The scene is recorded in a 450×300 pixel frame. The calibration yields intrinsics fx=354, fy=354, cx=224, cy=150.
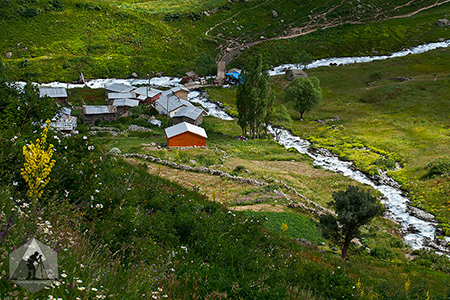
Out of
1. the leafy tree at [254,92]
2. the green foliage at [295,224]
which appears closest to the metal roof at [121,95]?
the leafy tree at [254,92]

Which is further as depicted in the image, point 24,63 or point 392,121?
point 24,63

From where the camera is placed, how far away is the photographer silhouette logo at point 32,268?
17.3ft

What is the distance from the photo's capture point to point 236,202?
27.0 meters

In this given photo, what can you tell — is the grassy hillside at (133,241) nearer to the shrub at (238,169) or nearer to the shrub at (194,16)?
the shrub at (238,169)

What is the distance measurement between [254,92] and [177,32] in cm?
8561

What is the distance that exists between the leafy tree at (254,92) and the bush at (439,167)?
24845 mm

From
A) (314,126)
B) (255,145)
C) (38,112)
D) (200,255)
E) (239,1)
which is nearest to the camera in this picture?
(200,255)

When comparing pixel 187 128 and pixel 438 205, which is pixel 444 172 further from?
pixel 187 128

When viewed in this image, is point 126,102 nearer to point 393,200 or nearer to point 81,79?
point 81,79

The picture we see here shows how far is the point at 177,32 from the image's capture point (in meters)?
131

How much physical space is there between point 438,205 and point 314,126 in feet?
120

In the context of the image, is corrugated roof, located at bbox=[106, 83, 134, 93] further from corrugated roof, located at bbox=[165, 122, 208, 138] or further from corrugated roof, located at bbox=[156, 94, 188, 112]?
corrugated roof, located at bbox=[165, 122, 208, 138]

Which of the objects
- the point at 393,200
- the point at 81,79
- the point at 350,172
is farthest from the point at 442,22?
the point at 81,79

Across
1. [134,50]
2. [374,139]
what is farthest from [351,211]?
[134,50]
